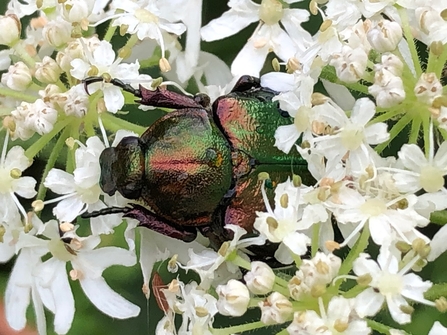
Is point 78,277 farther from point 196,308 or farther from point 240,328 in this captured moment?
point 240,328

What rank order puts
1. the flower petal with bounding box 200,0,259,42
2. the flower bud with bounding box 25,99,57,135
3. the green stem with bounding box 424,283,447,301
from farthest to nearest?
the flower petal with bounding box 200,0,259,42, the flower bud with bounding box 25,99,57,135, the green stem with bounding box 424,283,447,301

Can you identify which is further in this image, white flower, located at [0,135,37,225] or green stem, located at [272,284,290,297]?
white flower, located at [0,135,37,225]

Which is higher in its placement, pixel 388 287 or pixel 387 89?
pixel 387 89

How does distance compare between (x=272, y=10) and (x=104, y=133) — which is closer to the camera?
(x=104, y=133)

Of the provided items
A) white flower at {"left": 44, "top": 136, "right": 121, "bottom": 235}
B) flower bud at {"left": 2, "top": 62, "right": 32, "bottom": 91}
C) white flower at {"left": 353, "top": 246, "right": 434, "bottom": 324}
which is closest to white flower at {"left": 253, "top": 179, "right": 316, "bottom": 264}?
white flower at {"left": 353, "top": 246, "right": 434, "bottom": 324}

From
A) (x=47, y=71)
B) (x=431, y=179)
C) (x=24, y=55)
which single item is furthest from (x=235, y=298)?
(x=24, y=55)

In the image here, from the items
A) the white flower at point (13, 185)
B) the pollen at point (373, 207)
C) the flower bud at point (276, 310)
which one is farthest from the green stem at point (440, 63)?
the white flower at point (13, 185)

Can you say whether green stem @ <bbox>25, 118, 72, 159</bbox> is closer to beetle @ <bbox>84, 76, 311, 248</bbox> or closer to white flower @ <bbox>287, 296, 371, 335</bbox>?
beetle @ <bbox>84, 76, 311, 248</bbox>
